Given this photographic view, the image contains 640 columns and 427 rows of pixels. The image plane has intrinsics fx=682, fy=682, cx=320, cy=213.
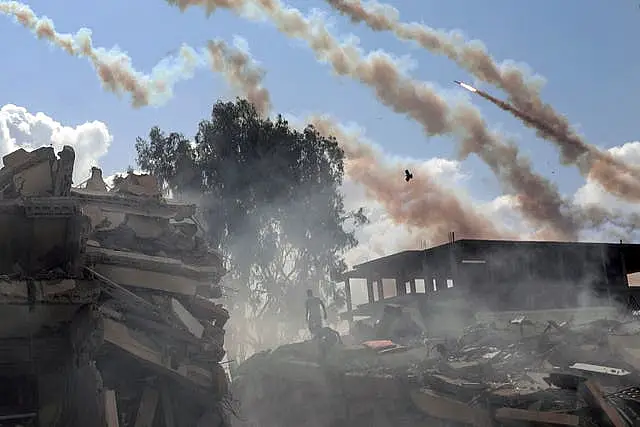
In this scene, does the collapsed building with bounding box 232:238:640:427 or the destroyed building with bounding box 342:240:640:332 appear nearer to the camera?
the collapsed building with bounding box 232:238:640:427

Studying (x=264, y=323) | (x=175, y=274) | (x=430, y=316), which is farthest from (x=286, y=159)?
(x=175, y=274)

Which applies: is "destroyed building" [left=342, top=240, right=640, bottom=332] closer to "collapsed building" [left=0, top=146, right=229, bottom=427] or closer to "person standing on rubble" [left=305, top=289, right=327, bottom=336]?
"person standing on rubble" [left=305, top=289, right=327, bottom=336]

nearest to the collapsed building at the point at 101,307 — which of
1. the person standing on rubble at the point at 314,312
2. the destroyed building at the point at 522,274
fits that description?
the person standing on rubble at the point at 314,312

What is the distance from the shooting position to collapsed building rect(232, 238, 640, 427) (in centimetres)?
1077

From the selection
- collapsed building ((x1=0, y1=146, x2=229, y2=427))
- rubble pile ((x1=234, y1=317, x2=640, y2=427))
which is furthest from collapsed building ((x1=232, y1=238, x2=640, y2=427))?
collapsed building ((x1=0, y1=146, x2=229, y2=427))

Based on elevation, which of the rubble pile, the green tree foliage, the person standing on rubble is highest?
the green tree foliage

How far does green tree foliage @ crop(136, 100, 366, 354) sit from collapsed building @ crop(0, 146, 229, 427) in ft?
68.4

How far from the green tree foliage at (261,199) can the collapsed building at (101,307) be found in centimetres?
2084

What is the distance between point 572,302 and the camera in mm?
24281

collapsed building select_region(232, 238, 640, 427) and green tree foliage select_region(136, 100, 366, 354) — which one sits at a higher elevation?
green tree foliage select_region(136, 100, 366, 354)

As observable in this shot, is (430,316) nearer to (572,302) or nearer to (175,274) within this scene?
(572,302)

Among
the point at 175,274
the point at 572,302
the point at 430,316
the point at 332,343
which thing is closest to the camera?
the point at 175,274

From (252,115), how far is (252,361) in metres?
16.4

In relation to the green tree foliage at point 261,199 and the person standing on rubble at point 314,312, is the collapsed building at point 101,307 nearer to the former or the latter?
the person standing on rubble at point 314,312
